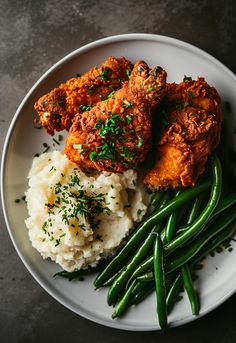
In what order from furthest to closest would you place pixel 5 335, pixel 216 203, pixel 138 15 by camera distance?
pixel 5 335
pixel 138 15
pixel 216 203

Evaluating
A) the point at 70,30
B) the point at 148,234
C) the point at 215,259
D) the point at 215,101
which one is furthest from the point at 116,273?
the point at 70,30

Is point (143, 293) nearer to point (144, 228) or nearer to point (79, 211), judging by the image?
point (144, 228)

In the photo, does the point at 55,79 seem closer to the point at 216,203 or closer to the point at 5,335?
the point at 216,203

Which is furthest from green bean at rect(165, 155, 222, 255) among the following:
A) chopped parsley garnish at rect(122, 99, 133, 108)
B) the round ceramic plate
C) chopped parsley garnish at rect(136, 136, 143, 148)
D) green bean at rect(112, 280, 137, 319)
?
chopped parsley garnish at rect(122, 99, 133, 108)

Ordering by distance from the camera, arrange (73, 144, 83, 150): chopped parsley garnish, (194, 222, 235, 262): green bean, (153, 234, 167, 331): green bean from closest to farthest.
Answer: (73, 144, 83, 150): chopped parsley garnish
(153, 234, 167, 331): green bean
(194, 222, 235, 262): green bean

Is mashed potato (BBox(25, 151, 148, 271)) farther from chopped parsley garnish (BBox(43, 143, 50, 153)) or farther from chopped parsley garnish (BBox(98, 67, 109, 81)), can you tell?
chopped parsley garnish (BBox(98, 67, 109, 81))

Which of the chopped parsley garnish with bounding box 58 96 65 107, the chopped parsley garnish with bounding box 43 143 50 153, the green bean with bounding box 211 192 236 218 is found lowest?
the green bean with bounding box 211 192 236 218
